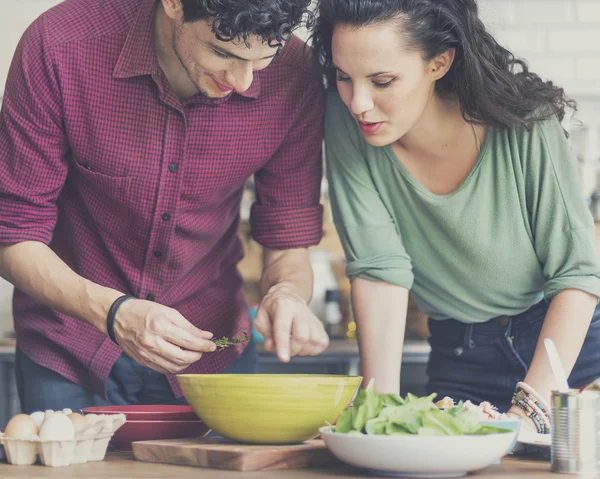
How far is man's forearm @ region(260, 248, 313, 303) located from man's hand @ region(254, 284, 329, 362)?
0.25m

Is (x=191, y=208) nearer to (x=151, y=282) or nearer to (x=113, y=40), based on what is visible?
(x=151, y=282)

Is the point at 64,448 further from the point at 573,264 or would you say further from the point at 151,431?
the point at 573,264

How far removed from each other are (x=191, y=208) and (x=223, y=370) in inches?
14.9

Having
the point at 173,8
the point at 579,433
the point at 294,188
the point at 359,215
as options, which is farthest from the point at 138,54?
the point at 579,433

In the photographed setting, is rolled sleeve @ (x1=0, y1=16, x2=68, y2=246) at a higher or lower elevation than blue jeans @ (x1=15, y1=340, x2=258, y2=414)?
higher

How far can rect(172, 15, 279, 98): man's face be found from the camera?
1.64 m

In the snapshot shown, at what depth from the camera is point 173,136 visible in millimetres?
1849

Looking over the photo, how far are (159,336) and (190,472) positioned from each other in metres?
0.38

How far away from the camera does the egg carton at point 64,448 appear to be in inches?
47.2

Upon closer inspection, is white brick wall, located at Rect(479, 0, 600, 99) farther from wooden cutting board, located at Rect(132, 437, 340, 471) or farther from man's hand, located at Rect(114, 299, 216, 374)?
wooden cutting board, located at Rect(132, 437, 340, 471)

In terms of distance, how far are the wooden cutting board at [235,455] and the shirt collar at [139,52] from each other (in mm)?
820

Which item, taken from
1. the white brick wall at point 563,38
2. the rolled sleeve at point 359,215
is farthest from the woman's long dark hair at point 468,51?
the white brick wall at point 563,38

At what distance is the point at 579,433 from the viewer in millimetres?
1098

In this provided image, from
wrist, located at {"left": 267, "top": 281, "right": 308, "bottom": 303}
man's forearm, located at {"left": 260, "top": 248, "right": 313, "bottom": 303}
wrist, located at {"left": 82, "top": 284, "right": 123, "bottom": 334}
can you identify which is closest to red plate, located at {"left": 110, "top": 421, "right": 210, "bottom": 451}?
wrist, located at {"left": 82, "top": 284, "right": 123, "bottom": 334}
